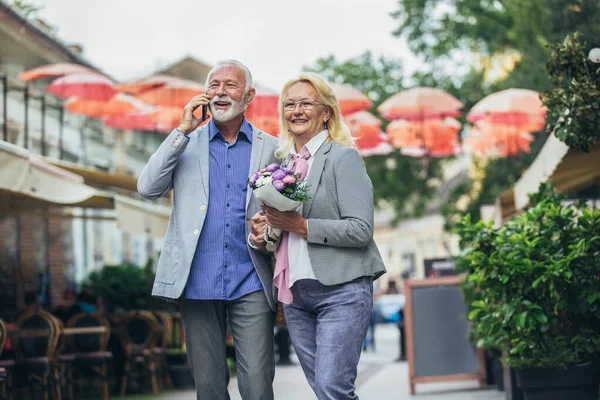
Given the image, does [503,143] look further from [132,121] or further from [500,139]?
[132,121]

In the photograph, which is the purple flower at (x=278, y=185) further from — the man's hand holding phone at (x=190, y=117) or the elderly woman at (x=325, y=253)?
the man's hand holding phone at (x=190, y=117)

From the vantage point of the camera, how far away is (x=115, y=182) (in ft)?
45.8

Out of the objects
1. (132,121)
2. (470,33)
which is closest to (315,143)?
(132,121)

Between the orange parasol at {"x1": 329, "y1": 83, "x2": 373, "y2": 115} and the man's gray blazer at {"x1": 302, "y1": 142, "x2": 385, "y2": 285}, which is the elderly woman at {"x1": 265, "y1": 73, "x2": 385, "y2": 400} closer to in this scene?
the man's gray blazer at {"x1": 302, "y1": 142, "x2": 385, "y2": 285}

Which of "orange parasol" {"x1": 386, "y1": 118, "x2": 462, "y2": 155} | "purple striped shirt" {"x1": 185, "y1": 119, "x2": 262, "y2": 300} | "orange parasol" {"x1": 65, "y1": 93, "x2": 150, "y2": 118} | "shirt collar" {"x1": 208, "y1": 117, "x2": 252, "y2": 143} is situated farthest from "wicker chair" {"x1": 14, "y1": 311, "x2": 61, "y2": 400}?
"orange parasol" {"x1": 386, "y1": 118, "x2": 462, "y2": 155}

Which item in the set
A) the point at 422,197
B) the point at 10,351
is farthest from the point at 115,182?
the point at 422,197

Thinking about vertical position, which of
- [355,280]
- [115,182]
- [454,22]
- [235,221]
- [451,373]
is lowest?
[451,373]

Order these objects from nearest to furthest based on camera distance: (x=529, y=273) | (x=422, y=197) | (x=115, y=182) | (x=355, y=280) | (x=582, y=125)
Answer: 1. (x=355, y=280)
2. (x=582, y=125)
3. (x=529, y=273)
4. (x=115, y=182)
5. (x=422, y=197)

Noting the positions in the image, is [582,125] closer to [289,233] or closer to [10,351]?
[289,233]

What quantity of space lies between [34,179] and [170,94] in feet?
23.9

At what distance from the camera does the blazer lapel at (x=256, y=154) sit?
15.0 feet

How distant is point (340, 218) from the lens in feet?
14.3

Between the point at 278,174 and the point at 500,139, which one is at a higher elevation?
Result: the point at 500,139

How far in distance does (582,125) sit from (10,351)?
6462 mm
